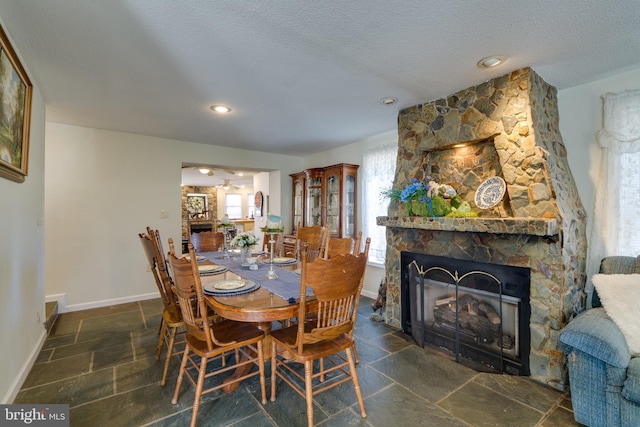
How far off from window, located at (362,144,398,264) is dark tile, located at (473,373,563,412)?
78.6 inches

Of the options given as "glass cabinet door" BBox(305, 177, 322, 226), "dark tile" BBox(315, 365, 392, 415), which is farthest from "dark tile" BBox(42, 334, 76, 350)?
"glass cabinet door" BBox(305, 177, 322, 226)

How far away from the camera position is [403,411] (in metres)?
1.88

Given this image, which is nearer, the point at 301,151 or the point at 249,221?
the point at 301,151

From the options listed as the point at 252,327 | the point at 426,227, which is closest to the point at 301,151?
the point at 426,227

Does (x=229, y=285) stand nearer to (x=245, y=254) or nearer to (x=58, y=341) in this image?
(x=245, y=254)

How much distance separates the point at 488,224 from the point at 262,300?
177 centimetres

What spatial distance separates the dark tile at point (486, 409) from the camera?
179 centimetres

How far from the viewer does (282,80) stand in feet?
8.00

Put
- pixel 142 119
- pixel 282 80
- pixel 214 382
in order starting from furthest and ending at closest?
pixel 142 119 → pixel 282 80 → pixel 214 382

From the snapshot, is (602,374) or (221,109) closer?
(602,374)

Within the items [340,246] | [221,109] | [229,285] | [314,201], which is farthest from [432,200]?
[314,201]

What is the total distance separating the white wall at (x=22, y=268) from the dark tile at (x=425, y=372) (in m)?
2.57

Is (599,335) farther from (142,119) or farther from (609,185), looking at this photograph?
(142,119)

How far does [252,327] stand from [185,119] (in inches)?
102
